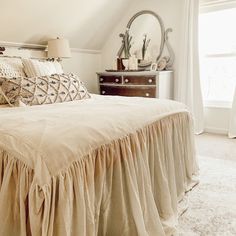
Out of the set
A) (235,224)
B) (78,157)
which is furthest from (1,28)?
(235,224)

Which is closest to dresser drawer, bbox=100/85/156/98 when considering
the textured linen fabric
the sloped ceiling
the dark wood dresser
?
the dark wood dresser

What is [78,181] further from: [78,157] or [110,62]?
[110,62]

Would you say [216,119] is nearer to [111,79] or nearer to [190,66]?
[190,66]

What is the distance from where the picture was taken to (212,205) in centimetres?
186

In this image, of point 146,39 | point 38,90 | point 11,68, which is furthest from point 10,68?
point 146,39

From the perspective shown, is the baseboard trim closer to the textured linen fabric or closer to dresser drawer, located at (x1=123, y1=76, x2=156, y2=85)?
dresser drawer, located at (x1=123, y1=76, x2=156, y2=85)

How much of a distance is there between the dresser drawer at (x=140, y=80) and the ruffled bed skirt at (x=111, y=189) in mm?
1573

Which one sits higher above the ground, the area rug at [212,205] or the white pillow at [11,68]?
the white pillow at [11,68]

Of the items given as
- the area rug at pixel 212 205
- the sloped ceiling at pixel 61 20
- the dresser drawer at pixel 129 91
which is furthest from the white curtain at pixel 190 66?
the area rug at pixel 212 205

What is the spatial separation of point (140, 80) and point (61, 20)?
1405 mm

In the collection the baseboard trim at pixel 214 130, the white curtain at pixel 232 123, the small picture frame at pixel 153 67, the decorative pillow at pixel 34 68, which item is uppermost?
the decorative pillow at pixel 34 68

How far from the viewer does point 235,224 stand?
163 cm

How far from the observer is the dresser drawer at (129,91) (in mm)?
3609

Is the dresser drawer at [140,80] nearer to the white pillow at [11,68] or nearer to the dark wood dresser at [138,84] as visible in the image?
the dark wood dresser at [138,84]
